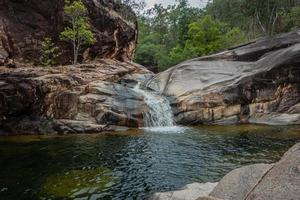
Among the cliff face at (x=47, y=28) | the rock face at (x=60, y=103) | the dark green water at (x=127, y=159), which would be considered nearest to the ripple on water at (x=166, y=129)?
the dark green water at (x=127, y=159)

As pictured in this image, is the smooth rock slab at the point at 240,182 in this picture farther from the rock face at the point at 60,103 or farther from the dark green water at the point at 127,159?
the rock face at the point at 60,103

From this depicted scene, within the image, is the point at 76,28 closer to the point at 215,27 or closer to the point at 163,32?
the point at 215,27

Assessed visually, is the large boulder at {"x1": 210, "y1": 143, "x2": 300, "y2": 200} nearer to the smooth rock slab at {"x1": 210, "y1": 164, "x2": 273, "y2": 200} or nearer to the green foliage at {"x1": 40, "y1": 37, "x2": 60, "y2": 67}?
the smooth rock slab at {"x1": 210, "y1": 164, "x2": 273, "y2": 200}

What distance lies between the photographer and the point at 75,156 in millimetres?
17844


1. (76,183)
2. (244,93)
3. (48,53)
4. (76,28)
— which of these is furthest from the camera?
(76,28)

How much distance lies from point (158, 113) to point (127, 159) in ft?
37.8

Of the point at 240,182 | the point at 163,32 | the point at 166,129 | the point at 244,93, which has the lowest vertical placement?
the point at 166,129

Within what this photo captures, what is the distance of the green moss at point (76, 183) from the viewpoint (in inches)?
490

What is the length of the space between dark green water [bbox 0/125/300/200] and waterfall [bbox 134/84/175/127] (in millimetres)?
2714

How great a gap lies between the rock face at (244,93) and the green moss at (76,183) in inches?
572

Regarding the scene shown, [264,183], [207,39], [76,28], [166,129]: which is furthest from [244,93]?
[207,39]

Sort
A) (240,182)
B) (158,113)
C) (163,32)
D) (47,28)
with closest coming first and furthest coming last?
(240,182) → (158,113) → (47,28) → (163,32)

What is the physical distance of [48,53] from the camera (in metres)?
33.5

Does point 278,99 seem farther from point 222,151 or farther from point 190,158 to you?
point 190,158
